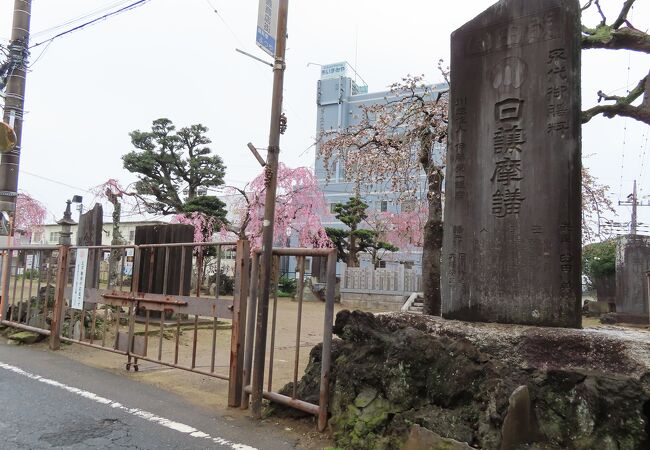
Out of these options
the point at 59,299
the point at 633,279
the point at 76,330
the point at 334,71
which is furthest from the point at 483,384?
the point at 334,71

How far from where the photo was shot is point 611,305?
2380 cm

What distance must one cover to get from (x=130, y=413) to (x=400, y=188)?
8222 millimetres

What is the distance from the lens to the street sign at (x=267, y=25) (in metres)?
5.22

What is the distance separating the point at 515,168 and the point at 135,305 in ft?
18.2

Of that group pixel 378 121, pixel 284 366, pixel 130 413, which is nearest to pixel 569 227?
pixel 130 413

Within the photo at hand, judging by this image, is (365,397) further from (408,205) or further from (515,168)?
(408,205)

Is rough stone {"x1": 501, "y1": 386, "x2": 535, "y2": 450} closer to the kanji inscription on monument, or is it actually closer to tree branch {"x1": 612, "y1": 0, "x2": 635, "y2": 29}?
the kanji inscription on monument

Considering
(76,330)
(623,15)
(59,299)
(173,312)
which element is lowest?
(76,330)

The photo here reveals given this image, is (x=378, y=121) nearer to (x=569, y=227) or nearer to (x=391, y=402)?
(x=569, y=227)

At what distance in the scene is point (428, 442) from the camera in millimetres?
3475

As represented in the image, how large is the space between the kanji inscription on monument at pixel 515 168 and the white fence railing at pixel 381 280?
704 inches

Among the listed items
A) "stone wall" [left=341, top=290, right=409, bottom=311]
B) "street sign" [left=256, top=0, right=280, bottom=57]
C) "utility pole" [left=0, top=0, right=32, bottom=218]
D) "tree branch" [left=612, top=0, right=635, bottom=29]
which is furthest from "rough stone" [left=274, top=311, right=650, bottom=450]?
"stone wall" [left=341, top=290, right=409, bottom=311]

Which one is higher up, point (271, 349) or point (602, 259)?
point (602, 259)

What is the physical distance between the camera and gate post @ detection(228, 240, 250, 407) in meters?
5.37
